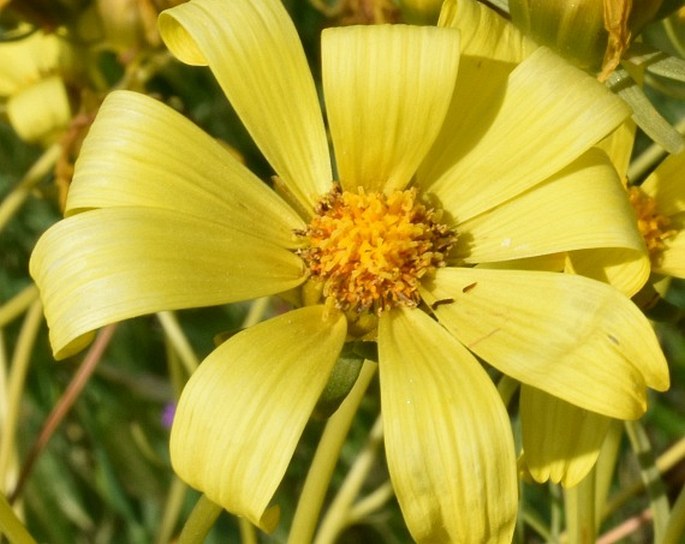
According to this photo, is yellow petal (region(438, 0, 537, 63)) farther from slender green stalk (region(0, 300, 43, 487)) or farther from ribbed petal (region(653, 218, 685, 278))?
slender green stalk (region(0, 300, 43, 487))

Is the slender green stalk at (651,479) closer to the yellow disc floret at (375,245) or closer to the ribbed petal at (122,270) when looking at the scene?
the yellow disc floret at (375,245)

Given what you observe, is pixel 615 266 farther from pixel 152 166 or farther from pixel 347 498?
pixel 347 498

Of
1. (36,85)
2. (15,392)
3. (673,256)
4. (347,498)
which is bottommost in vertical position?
(347,498)

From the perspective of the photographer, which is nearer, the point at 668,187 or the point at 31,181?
the point at 668,187

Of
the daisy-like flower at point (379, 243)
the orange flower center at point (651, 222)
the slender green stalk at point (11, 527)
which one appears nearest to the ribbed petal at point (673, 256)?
the orange flower center at point (651, 222)

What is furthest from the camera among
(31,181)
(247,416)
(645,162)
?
(31,181)

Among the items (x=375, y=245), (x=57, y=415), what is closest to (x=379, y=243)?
(x=375, y=245)

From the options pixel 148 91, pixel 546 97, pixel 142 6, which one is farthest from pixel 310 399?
pixel 148 91

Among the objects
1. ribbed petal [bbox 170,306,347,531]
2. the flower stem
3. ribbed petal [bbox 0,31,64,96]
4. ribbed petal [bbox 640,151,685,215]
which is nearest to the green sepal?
ribbed petal [bbox 170,306,347,531]
